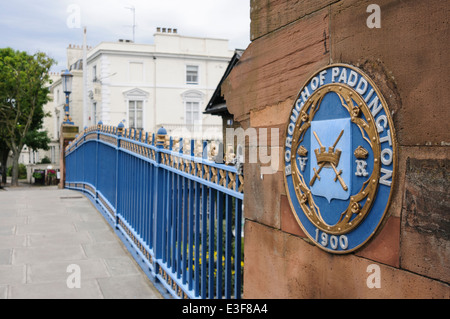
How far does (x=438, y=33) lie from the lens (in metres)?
1.41

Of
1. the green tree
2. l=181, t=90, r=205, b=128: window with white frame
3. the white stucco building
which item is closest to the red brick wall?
the white stucco building

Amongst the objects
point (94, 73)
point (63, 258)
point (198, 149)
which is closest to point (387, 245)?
point (198, 149)

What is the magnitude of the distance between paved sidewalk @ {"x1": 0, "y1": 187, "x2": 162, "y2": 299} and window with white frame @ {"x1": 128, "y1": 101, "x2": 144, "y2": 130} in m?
25.9

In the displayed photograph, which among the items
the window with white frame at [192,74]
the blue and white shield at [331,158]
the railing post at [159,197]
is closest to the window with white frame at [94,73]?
the window with white frame at [192,74]

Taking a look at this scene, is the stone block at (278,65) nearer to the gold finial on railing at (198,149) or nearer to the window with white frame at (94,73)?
the gold finial on railing at (198,149)

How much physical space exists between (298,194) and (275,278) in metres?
0.48

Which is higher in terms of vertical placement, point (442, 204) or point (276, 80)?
point (276, 80)

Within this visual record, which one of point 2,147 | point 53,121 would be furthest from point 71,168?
point 53,121

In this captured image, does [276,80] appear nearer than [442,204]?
No

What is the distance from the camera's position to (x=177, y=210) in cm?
454

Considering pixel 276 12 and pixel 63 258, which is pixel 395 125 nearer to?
pixel 276 12

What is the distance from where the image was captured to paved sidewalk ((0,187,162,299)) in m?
4.76

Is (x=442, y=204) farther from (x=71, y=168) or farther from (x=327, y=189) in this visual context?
(x=71, y=168)

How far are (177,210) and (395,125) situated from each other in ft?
10.5
